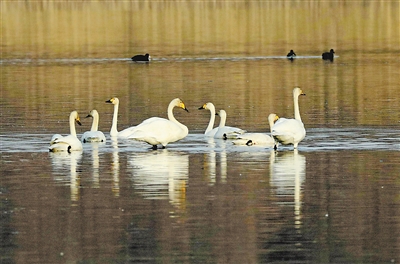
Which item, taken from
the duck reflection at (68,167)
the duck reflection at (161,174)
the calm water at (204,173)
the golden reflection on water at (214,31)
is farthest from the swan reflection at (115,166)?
the golden reflection on water at (214,31)

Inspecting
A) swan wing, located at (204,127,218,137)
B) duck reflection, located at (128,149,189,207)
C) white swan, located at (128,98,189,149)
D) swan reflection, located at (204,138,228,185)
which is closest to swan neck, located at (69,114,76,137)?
white swan, located at (128,98,189,149)

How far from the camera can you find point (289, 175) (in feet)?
59.1

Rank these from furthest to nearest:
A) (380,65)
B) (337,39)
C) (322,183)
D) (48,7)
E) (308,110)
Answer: (48,7), (337,39), (380,65), (308,110), (322,183)

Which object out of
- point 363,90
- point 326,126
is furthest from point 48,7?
point 326,126

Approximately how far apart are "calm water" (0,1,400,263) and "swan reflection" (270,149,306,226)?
27 mm

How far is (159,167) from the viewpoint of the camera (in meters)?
19.2

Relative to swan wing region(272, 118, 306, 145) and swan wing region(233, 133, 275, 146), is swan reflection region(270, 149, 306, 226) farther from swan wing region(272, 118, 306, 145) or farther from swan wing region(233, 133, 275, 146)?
swan wing region(233, 133, 275, 146)

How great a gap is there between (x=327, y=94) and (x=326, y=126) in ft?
31.5

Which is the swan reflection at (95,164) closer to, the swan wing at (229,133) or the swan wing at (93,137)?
the swan wing at (93,137)

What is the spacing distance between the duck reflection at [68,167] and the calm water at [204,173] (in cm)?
3

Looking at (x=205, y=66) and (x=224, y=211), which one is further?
(x=205, y=66)

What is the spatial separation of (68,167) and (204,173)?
91.4 inches

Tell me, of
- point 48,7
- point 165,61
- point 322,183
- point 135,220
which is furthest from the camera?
point 48,7

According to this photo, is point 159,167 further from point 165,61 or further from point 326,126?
point 165,61
